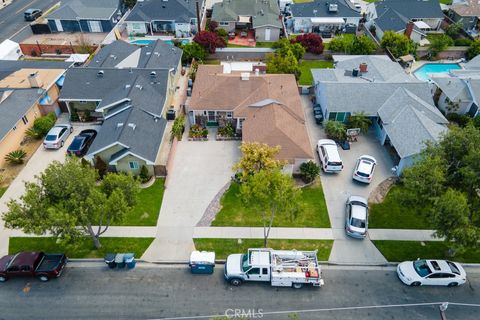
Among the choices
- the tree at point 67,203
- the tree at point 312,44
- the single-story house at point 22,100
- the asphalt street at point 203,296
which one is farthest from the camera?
the tree at point 312,44

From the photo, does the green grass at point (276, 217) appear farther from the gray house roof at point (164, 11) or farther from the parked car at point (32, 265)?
the gray house roof at point (164, 11)

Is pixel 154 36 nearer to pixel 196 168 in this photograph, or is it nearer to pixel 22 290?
pixel 196 168

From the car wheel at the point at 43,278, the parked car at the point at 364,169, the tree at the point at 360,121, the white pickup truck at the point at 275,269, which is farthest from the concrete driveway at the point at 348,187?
the car wheel at the point at 43,278

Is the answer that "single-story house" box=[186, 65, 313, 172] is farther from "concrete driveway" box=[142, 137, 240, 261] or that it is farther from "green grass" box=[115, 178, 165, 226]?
"green grass" box=[115, 178, 165, 226]

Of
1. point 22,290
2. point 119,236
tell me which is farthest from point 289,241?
point 22,290

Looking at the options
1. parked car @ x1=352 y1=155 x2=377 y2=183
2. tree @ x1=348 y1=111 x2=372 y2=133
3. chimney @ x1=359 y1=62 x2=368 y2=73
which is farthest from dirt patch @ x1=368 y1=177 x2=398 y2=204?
chimney @ x1=359 y1=62 x2=368 y2=73

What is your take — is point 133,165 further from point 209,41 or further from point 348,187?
point 209,41
